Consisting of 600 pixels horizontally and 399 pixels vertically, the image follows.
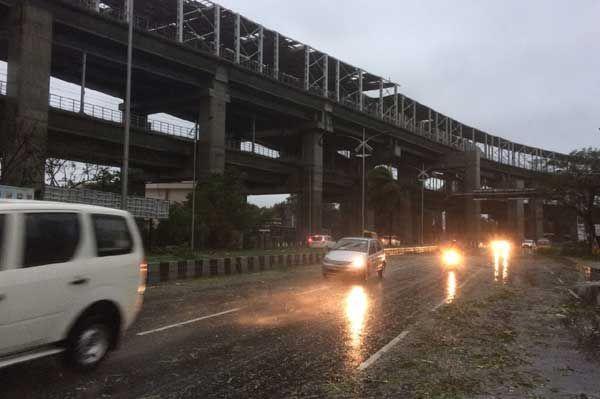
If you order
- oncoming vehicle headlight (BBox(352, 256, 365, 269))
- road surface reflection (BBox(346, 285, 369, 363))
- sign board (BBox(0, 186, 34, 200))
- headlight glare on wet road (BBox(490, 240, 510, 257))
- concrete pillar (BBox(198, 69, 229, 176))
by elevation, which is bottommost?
headlight glare on wet road (BBox(490, 240, 510, 257))

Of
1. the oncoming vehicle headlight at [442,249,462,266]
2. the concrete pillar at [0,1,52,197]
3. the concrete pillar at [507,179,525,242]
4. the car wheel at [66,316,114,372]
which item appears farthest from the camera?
the concrete pillar at [507,179,525,242]

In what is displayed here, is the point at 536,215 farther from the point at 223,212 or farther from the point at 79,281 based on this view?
the point at 79,281

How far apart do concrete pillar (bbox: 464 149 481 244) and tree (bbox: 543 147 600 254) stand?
40.2m

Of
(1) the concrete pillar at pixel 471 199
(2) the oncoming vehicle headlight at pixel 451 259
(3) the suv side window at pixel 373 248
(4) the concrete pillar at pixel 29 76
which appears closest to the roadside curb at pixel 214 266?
(3) the suv side window at pixel 373 248

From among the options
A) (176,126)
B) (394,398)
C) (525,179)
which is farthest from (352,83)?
(394,398)

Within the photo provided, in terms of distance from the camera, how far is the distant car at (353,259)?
18.1 m

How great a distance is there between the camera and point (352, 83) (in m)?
76.9

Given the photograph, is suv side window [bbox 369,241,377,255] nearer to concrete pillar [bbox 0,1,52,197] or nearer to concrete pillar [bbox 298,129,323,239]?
concrete pillar [bbox 0,1,52,197]

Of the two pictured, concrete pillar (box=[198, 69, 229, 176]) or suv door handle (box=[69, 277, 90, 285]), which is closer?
suv door handle (box=[69, 277, 90, 285])

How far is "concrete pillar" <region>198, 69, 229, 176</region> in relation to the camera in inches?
1868

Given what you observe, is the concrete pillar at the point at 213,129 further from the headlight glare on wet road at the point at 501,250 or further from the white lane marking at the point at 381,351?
the white lane marking at the point at 381,351

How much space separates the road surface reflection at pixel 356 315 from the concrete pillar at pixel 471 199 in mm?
78983

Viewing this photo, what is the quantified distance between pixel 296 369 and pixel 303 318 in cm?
399

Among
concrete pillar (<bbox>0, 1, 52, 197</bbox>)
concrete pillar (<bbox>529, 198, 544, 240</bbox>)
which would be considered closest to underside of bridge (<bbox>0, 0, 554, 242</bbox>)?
concrete pillar (<bbox>0, 1, 52, 197</bbox>)
